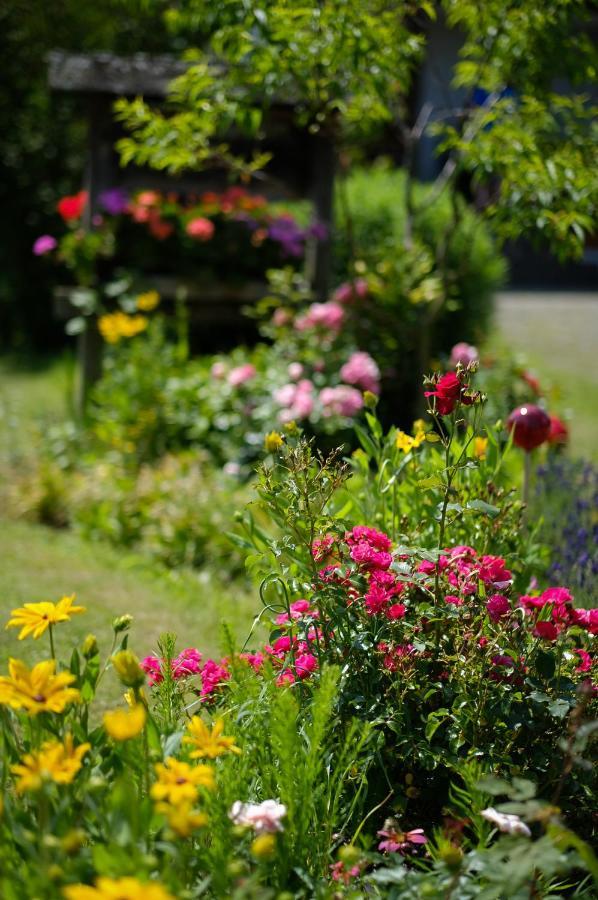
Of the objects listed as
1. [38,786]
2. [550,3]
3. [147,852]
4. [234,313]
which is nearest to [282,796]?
[147,852]

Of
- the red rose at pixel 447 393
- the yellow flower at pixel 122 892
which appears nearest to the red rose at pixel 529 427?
the red rose at pixel 447 393

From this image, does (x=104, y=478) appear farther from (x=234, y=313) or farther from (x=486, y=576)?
(x=486, y=576)

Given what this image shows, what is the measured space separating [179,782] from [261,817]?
167mm

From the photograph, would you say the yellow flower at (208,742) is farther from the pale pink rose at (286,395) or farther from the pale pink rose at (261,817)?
the pale pink rose at (286,395)

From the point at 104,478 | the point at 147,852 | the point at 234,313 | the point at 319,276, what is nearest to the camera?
the point at 147,852

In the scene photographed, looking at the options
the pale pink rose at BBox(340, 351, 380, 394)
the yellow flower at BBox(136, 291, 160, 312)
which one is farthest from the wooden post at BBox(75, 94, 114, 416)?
the pale pink rose at BBox(340, 351, 380, 394)

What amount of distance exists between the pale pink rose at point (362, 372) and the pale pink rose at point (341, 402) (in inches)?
4.9

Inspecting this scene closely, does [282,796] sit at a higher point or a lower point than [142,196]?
lower

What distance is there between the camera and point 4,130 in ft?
41.0

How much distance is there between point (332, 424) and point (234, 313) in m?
2.48

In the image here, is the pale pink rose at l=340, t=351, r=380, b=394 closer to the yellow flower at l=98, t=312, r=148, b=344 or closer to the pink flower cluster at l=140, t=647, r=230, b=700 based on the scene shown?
the yellow flower at l=98, t=312, r=148, b=344

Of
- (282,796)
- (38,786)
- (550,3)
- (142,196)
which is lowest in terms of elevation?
(282,796)

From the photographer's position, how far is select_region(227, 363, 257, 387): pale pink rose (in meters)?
6.01

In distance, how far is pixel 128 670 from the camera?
63.7 inches
